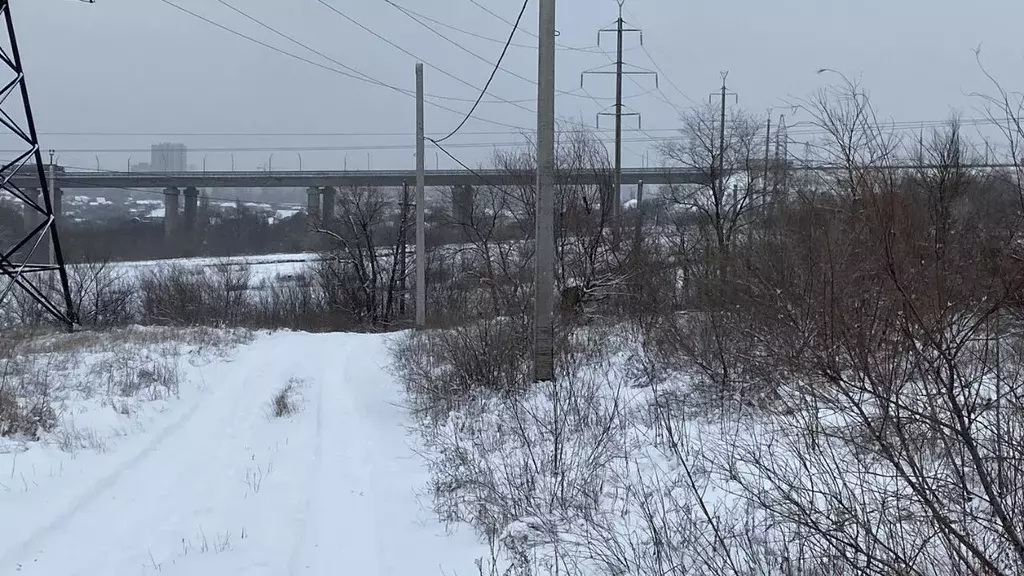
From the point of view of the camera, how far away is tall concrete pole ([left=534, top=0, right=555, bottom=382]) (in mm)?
9430

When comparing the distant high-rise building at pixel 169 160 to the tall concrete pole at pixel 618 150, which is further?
the distant high-rise building at pixel 169 160

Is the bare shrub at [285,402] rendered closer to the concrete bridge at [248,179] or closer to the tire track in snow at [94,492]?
the tire track in snow at [94,492]

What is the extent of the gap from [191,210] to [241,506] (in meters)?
60.7

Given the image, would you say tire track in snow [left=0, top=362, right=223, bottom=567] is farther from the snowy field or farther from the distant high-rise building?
the distant high-rise building

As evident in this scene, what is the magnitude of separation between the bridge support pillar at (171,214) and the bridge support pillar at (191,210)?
0.58 m

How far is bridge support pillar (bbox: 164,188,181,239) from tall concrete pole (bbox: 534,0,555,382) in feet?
183

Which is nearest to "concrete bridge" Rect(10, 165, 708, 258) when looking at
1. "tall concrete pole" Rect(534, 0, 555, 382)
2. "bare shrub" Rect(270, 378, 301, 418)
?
"bare shrub" Rect(270, 378, 301, 418)

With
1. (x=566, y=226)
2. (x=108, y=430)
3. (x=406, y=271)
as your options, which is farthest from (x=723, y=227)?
(x=406, y=271)

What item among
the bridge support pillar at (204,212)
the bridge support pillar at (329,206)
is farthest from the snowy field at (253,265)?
the bridge support pillar at (204,212)

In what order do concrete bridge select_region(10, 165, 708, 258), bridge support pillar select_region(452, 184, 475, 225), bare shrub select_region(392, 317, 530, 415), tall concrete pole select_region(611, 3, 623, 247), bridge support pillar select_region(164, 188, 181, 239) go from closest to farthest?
1. bare shrub select_region(392, 317, 530, 415)
2. tall concrete pole select_region(611, 3, 623, 247)
3. bridge support pillar select_region(452, 184, 475, 225)
4. concrete bridge select_region(10, 165, 708, 258)
5. bridge support pillar select_region(164, 188, 181, 239)

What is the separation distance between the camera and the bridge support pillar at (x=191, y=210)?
59.5 metres

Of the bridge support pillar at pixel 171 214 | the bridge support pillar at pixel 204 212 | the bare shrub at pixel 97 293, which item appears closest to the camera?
the bare shrub at pixel 97 293

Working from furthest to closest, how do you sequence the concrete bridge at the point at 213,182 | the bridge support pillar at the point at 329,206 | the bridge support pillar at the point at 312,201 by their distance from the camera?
the concrete bridge at the point at 213,182 → the bridge support pillar at the point at 312,201 → the bridge support pillar at the point at 329,206

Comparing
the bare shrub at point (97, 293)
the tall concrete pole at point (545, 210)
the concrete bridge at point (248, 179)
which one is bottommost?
the bare shrub at point (97, 293)
